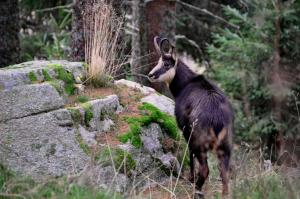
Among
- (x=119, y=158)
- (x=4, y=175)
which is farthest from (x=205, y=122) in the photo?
(x=4, y=175)

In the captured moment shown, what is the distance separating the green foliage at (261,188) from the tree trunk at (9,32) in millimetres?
6177

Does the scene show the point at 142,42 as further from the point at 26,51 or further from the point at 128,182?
the point at 26,51

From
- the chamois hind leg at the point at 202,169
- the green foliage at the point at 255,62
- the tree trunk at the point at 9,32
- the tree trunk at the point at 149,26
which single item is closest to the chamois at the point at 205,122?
the chamois hind leg at the point at 202,169

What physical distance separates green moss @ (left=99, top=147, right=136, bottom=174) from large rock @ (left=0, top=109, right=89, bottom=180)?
9.2 inches

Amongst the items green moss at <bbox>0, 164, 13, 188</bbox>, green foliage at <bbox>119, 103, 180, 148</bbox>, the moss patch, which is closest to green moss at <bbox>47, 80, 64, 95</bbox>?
the moss patch

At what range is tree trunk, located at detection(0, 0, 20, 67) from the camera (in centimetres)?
1034

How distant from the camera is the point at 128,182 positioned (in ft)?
20.7

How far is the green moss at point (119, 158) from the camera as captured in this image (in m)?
6.17

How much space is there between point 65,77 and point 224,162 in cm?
225

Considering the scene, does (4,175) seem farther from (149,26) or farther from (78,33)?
(149,26)

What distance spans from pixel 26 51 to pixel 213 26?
17.1 ft

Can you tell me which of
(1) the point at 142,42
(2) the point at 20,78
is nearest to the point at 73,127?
(2) the point at 20,78

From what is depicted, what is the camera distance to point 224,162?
248 inches

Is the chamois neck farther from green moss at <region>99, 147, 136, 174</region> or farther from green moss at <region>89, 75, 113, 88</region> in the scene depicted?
green moss at <region>99, 147, 136, 174</region>
